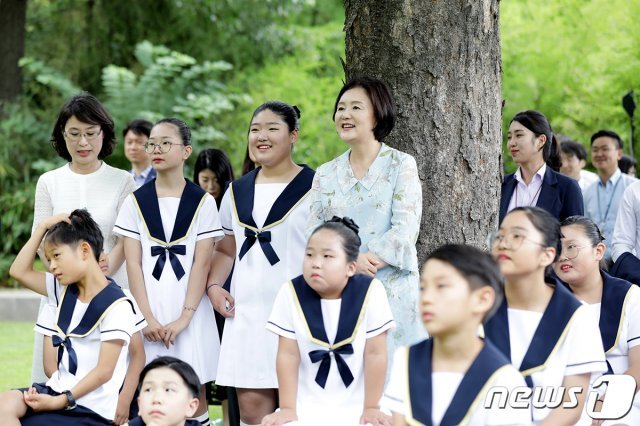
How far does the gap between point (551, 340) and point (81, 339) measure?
7.22 ft

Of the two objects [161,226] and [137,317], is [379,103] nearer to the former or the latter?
[161,226]

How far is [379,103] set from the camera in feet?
15.2

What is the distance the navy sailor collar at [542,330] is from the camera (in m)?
3.80

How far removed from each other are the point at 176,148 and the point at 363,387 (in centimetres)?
179

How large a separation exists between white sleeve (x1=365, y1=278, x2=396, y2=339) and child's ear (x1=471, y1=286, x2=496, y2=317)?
0.86 m

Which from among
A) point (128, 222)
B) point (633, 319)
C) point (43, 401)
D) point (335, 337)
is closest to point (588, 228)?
point (633, 319)

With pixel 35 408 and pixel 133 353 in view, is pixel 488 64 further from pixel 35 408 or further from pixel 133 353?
pixel 35 408

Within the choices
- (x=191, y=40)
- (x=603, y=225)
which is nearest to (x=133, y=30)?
(x=191, y=40)

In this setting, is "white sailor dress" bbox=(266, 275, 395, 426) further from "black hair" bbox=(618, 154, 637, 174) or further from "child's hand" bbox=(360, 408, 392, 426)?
"black hair" bbox=(618, 154, 637, 174)

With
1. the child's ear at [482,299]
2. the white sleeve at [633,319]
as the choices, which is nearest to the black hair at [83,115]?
the child's ear at [482,299]

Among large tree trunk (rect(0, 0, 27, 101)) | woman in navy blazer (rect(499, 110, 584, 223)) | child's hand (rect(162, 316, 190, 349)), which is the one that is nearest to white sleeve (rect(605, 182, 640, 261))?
woman in navy blazer (rect(499, 110, 584, 223))

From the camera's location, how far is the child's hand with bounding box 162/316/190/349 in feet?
16.6

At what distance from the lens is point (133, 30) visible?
15.7 metres

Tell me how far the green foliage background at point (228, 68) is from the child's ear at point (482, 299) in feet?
33.7
